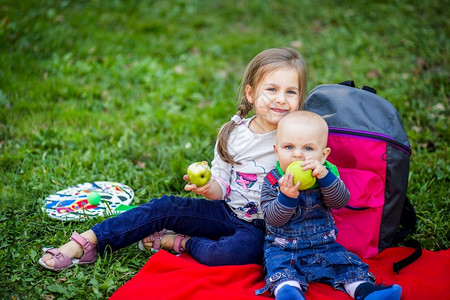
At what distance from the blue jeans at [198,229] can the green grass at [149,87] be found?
207 mm

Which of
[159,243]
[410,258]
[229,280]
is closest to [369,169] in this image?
[410,258]

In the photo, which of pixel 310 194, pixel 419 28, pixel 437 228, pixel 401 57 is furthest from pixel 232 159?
pixel 419 28

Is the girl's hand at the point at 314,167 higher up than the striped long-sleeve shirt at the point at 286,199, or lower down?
higher up

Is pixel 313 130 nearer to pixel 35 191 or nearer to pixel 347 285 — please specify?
pixel 347 285

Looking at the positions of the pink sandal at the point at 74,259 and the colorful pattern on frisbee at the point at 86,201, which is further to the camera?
the colorful pattern on frisbee at the point at 86,201

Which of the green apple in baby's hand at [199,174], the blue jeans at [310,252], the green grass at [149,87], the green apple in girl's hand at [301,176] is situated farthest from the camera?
the green grass at [149,87]

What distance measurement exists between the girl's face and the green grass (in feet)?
4.16

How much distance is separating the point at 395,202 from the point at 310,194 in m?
0.77

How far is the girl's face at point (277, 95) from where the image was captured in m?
2.92

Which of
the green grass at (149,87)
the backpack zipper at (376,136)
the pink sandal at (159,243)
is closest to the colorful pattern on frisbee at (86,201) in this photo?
the green grass at (149,87)

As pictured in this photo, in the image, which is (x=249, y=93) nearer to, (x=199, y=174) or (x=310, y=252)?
(x=199, y=174)

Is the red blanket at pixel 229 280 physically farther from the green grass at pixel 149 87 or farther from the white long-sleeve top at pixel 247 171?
the white long-sleeve top at pixel 247 171

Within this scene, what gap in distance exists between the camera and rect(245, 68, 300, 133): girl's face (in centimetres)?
292

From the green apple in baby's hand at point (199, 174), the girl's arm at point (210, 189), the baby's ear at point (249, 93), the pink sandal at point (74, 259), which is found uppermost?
the baby's ear at point (249, 93)
